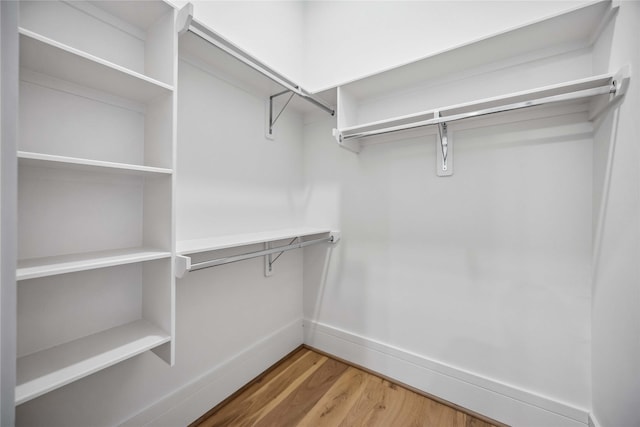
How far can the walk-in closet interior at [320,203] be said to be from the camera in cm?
94

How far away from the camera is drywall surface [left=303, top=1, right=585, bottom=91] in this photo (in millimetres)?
1436

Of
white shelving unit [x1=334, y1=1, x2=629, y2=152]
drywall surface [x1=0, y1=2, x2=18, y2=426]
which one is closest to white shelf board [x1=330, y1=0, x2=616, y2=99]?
white shelving unit [x1=334, y1=1, x2=629, y2=152]

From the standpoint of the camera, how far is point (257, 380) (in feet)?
5.72

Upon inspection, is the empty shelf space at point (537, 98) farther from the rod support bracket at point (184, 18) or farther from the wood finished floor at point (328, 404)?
the wood finished floor at point (328, 404)

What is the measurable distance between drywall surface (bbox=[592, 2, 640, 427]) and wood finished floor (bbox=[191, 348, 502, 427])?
66 centimetres

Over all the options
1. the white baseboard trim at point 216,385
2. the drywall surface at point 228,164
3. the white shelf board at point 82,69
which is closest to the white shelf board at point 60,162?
the white shelf board at point 82,69

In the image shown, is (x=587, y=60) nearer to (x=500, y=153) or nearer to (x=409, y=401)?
(x=500, y=153)

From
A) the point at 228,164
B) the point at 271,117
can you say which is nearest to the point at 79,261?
the point at 228,164

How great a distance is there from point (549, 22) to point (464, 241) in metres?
1.07

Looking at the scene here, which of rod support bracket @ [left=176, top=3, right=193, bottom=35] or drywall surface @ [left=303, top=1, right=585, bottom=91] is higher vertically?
drywall surface @ [left=303, top=1, right=585, bottom=91]

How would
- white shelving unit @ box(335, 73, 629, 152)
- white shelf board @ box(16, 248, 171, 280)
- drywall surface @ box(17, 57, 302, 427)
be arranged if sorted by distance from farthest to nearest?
drywall surface @ box(17, 57, 302, 427)
white shelving unit @ box(335, 73, 629, 152)
white shelf board @ box(16, 248, 171, 280)

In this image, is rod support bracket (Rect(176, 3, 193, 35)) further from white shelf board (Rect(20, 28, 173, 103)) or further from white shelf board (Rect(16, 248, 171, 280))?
white shelf board (Rect(16, 248, 171, 280))

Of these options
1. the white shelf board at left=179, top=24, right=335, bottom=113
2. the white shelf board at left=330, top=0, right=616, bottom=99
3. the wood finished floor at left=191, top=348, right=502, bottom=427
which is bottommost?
the wood finished floor at left=191, top=348, right=502, bottom=427

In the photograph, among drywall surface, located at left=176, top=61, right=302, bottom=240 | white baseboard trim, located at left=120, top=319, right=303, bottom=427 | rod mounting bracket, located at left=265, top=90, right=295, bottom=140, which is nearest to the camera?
white baseboard trim, located at left=120, top=319, right=303, bottom=427
